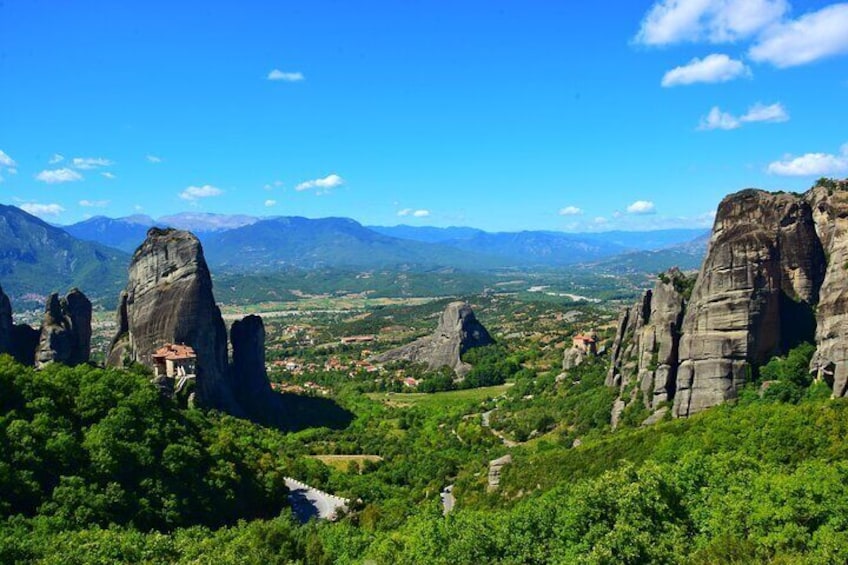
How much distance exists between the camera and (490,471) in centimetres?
4575

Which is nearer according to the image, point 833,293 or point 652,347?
point 833,293

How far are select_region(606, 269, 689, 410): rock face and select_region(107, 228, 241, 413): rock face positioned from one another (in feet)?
113

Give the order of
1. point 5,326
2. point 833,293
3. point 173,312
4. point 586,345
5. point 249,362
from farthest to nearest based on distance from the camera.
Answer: point 586,345, point 249,362, point 173,312, point 5,326, point 833,293

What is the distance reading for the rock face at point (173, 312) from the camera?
59781 mm

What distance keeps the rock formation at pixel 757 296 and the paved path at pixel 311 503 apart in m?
23.3

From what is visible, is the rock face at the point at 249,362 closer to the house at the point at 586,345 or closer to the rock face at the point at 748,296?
the house at the point at 586,345

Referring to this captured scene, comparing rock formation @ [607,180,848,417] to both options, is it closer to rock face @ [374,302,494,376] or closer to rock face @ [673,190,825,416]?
rock face @ [673,190,825,416]

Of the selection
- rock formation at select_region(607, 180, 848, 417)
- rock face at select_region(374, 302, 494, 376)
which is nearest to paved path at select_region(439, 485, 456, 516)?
rock formation at select_region(607, 180, 848, 417)

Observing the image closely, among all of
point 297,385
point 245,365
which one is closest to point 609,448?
point 245,365

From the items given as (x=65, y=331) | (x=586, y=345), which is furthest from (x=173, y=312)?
(x=586, y=345)

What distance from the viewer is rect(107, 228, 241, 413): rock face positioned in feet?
196

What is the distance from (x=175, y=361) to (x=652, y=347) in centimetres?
3831

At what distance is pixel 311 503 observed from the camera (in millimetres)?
43531

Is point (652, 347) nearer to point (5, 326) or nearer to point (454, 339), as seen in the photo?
point (5, 326)
